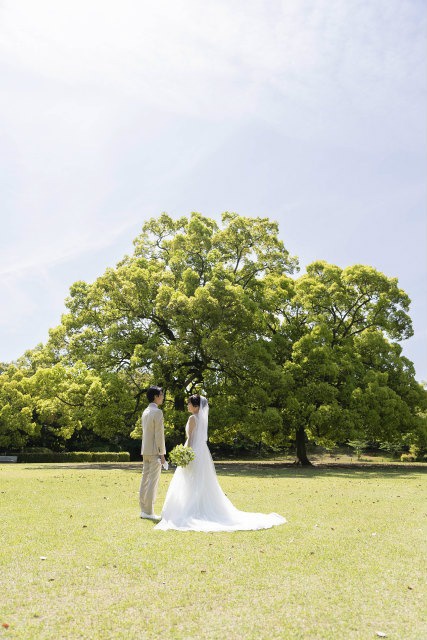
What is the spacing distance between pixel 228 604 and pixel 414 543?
3939mm

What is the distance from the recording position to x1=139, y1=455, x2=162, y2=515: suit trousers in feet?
29.9

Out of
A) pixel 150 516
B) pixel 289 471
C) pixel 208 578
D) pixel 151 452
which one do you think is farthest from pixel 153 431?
pixel 289 471

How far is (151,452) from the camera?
9.45 meters

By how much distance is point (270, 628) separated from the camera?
161 inches

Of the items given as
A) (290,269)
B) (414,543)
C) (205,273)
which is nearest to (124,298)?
(205,273)

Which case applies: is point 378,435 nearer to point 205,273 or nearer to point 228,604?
point 205,273

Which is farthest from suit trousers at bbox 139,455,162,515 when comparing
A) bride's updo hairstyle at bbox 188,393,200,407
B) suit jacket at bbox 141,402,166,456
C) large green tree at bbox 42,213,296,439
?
large green tree at bbox 42,213,296,439

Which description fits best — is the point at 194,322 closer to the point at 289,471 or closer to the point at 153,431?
the point at 289,471

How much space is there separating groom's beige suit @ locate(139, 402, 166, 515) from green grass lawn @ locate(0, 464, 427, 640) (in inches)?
17.2

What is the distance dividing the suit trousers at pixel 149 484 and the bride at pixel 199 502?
1.05 feet

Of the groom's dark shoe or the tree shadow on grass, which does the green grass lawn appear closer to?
the groom's dark shoe

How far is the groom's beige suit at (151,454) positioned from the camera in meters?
9.14

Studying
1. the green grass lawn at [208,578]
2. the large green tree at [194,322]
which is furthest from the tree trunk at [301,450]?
the green grass lawn at [208,578]

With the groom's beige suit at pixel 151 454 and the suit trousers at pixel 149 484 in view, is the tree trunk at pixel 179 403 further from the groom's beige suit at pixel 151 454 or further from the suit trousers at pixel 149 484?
the suit trousers at pixel 149 484
